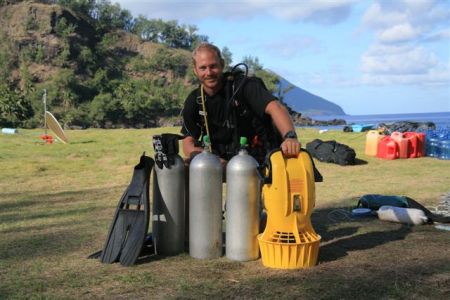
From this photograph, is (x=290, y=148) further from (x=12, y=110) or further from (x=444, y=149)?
(x=12, y=110)

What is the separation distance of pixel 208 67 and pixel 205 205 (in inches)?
50.5

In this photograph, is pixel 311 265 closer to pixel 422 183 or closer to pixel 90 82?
pixel 422 183

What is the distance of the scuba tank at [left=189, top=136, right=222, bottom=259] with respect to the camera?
4.37m

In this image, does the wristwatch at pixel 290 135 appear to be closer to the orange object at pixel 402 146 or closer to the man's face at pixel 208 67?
the man's face at pixel 208 67

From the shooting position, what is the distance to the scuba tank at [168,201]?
14.9 feet

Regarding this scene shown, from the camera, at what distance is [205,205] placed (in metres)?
4.40

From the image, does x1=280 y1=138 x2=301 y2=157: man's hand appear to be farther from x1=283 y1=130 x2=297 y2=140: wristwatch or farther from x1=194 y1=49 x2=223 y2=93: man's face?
x1=194 y1=49 x2=223 y2=93: man's face

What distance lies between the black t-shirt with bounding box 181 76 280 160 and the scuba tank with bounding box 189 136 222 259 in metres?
0.60

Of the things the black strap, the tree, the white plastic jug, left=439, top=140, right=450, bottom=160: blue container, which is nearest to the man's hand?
the black strap

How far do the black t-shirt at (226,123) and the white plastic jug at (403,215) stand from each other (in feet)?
6.44

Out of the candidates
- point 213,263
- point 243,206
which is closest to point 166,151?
point 243,206

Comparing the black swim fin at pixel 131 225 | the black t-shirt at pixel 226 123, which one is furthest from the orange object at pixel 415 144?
the black swim fin at pixel 131 225

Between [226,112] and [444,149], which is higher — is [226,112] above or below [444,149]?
above

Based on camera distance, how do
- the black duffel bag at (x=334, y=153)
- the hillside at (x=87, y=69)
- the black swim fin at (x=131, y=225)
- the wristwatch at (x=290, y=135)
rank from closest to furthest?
1. the wristwatch at (x=290, y=135)
2. the black swim fin at (x=131, y=225)
3. the black duffel bag at (x=334, y=153)
4. the hillside at (x=87, y=69)
